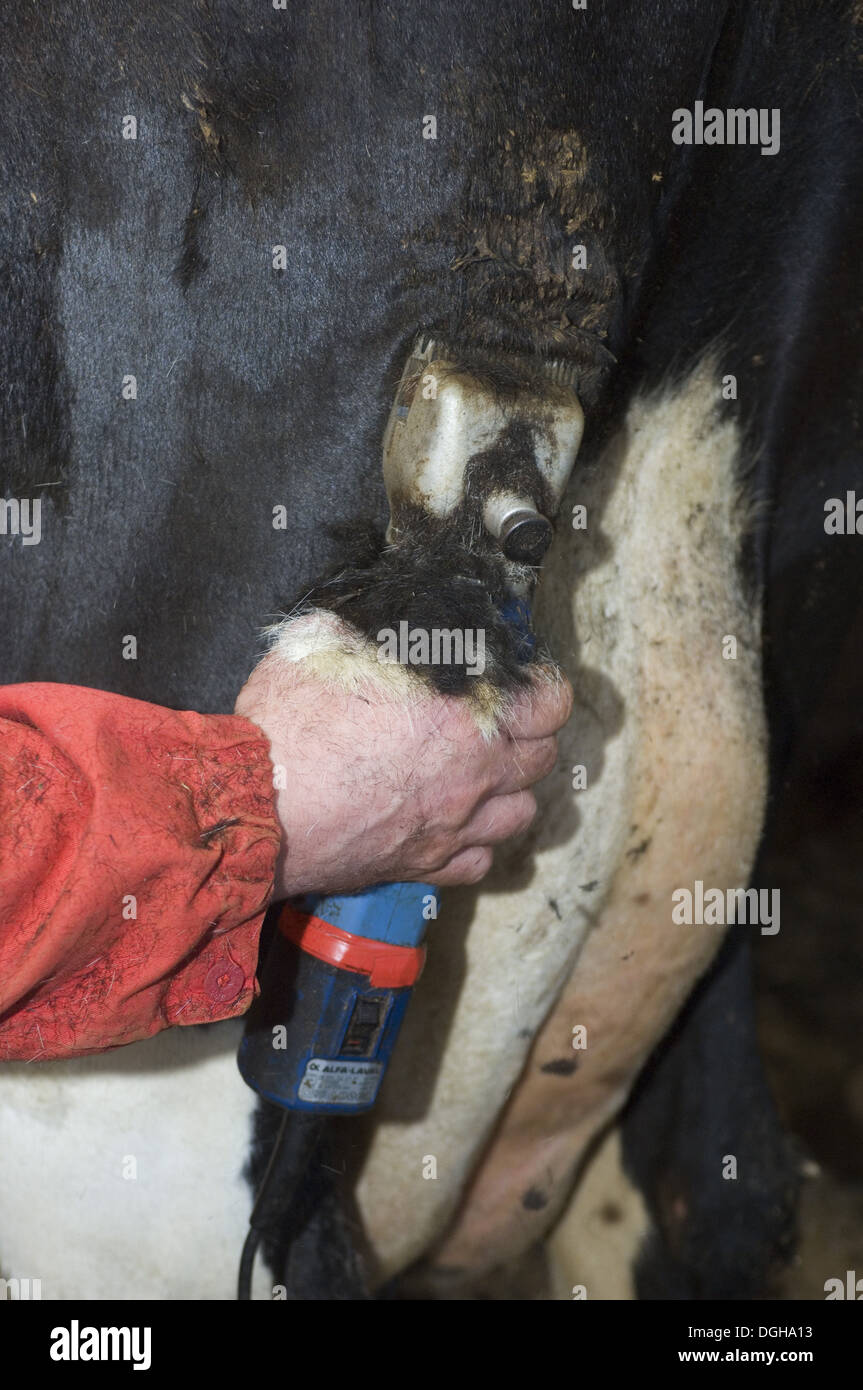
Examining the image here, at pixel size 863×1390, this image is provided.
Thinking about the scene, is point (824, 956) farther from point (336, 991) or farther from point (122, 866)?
point (122, 866)

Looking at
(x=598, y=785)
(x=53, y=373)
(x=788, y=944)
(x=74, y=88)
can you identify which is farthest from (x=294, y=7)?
(x=788, y=944)

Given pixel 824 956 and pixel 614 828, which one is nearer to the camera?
pixel 614 828

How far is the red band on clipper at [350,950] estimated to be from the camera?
83 centimetres

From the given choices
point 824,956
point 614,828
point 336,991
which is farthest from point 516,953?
point 824,956

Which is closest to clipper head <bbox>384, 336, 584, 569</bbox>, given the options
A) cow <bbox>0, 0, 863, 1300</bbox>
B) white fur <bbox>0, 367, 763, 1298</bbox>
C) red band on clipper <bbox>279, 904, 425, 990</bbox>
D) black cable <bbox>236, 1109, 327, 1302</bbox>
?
cow <bbox>0, 0, 863, 1300</bbox>

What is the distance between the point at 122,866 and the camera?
612mm

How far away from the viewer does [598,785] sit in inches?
39.8

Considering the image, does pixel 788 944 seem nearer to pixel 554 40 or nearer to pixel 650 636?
pixel 650 636

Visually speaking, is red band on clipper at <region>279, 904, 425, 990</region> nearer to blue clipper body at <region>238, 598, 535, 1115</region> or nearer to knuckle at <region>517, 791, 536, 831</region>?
blue clipper body at <region>238, 598, 535, 1115</region>

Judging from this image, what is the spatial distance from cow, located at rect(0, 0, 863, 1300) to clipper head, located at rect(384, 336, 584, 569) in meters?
0.02

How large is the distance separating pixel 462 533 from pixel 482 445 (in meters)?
0.06

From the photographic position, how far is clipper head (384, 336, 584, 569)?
78cm

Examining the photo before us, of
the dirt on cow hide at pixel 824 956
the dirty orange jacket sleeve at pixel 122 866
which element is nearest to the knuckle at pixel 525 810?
the dirty orange jacket sleeve at pixel 122 866
